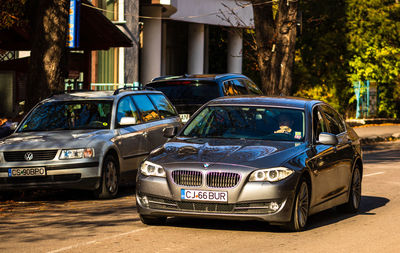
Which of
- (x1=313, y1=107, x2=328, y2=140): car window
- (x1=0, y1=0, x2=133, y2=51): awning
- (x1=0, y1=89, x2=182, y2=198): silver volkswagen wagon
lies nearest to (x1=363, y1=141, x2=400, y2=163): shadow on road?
(x1=0, y1=0, x2=133, y2=51): awning

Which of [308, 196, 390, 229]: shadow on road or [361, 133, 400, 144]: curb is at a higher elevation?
[308, 196, 390, 229]: shadow on road

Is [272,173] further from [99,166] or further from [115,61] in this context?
[115,61]

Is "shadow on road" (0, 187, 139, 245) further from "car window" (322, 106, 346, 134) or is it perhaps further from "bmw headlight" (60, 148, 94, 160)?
"car window" (322, 106, 346, 134)

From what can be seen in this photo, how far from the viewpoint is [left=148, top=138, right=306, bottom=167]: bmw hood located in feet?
32.3

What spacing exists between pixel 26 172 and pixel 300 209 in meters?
4.56

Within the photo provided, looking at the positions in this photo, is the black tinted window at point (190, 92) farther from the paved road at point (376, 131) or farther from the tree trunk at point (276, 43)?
the paved road at point (376, 131)

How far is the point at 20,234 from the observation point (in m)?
10.1

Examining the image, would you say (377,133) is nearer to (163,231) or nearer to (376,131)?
(376,131)

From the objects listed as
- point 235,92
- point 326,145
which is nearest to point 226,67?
point 235,92

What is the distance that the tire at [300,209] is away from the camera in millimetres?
9938

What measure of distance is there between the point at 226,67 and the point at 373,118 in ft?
28.9

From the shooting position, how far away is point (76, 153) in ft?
42.9

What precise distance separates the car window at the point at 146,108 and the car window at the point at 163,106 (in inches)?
6.6

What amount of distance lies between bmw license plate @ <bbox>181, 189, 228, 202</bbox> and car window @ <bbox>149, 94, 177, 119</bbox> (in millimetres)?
6340
